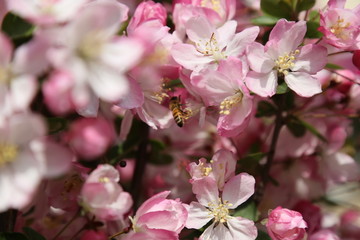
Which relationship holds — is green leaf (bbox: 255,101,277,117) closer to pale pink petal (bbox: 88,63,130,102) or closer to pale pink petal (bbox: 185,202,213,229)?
pale pink petal (bbox: 185,202,213,229)

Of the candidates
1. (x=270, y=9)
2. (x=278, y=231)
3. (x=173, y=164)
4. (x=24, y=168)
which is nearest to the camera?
(x=24, y=168)

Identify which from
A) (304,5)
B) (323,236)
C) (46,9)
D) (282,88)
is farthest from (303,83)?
(46,9)

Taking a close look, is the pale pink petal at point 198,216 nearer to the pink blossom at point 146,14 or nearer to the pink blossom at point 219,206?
the pink blossom at point 219,206

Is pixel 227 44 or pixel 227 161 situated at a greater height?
pixel 227 44

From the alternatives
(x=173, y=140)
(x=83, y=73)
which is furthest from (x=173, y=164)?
(x=83, y=73)

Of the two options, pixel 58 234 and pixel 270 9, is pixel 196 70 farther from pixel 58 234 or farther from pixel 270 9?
pixel 58 234

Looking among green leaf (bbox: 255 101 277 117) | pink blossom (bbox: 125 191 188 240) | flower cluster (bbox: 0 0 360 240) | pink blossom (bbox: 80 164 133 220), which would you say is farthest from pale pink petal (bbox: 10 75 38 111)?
green leaf (bbox: 255 101 277 117)
